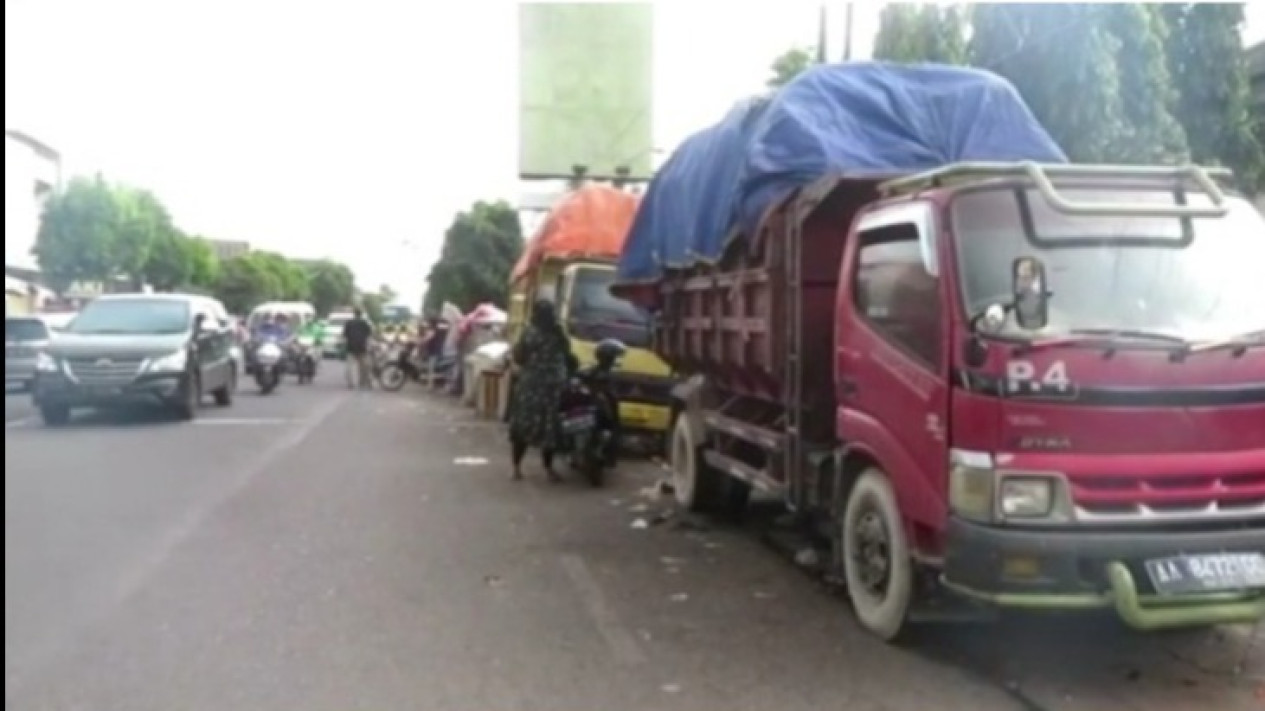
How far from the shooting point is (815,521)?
8.48 m

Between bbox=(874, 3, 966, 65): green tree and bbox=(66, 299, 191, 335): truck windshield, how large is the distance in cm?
1057

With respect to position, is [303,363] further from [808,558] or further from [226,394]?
[808,558]

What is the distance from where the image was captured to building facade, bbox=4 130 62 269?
2504 inches

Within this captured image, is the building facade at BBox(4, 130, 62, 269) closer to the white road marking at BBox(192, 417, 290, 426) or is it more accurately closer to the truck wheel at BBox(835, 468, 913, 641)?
the white road marking at BBox(192, 417, 290, 426)

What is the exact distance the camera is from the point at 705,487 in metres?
10.8

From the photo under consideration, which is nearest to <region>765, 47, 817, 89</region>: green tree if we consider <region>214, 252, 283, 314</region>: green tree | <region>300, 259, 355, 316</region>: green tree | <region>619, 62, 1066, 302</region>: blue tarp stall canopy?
<region>619, 62, 1066, 302</region>: blue tarp stall canopy

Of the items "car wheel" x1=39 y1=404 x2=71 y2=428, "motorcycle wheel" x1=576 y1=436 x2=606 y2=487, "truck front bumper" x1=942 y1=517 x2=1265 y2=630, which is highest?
"truck front bumper" x1=942 y1=517 x2=1265 y2=630

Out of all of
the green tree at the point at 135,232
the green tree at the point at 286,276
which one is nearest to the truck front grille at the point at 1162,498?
the green tree at the point at 135,232

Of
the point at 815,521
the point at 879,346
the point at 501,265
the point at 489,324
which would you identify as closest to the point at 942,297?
the point at 879,346

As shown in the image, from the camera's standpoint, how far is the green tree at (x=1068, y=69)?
48.2ft

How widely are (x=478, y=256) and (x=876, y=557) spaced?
56.0 m

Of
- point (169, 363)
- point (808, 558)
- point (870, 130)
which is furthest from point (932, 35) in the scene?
point (169, 363)

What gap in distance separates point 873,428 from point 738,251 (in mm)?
2715

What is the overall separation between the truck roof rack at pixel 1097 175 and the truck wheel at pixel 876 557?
148 centimetres
